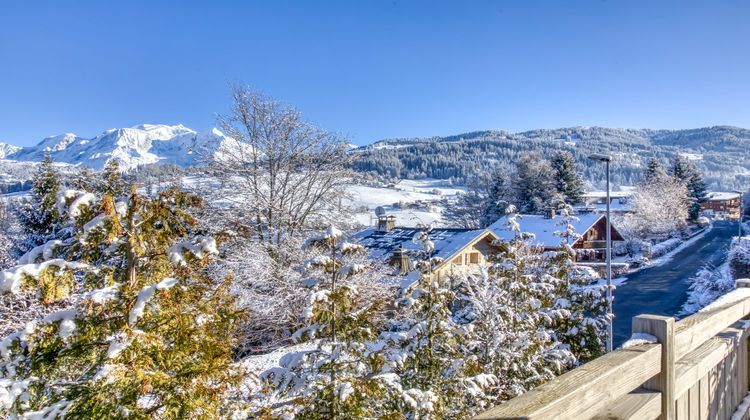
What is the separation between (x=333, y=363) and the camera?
3922mm

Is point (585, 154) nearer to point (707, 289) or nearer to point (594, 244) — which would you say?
point (594, 244)

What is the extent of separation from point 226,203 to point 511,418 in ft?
50.9

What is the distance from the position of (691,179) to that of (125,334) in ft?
201

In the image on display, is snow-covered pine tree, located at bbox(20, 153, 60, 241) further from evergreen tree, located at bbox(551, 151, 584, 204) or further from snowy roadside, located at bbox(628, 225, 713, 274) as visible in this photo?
evergreen tree, located at bbox(551, 151, 584, 204)

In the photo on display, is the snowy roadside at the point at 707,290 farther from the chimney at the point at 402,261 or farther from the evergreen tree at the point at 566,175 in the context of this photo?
the evergreen tree at the point at 566,175

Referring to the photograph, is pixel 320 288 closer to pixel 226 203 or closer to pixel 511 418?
pixel 511 418

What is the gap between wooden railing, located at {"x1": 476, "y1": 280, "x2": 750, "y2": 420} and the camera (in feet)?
3.92

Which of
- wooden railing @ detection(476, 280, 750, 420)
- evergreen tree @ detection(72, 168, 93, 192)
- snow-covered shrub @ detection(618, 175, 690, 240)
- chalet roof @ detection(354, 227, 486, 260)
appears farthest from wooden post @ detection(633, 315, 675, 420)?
snow-covered shrub @ detection(618, 175, 690, 240)

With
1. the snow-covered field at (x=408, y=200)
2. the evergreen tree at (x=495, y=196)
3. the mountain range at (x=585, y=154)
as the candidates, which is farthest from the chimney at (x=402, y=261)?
the mountain range at (x=585, y=154)

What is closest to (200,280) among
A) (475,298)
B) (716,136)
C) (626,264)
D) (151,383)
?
(151,383)

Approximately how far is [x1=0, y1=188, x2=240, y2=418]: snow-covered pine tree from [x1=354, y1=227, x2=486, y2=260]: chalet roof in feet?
60.1

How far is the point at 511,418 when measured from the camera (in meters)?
1.03

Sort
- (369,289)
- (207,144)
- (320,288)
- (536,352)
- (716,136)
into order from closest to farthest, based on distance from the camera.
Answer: (320,288) → (536,352) → (369,289) → (207,144) → (716,136)

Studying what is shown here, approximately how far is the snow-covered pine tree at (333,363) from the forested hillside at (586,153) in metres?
77.3
